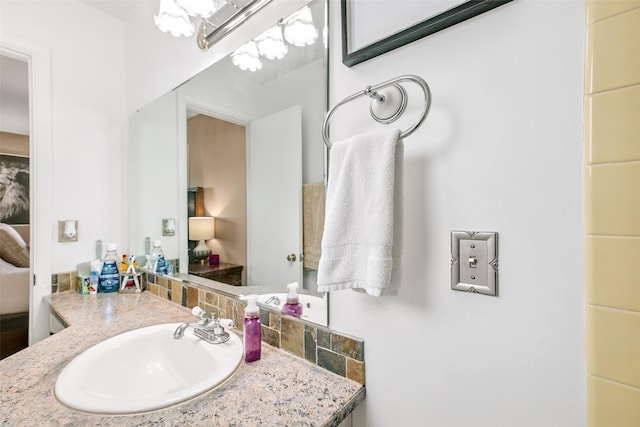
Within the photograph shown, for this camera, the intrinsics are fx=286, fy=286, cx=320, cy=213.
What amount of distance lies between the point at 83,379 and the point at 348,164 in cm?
87

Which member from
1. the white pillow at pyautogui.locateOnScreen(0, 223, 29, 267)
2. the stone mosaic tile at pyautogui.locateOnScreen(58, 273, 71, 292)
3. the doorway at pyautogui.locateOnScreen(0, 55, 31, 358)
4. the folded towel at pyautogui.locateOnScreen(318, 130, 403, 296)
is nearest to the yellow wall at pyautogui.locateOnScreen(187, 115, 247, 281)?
the folded towel at pyautogui.locateOnScreen(318, 130, 403, 296)

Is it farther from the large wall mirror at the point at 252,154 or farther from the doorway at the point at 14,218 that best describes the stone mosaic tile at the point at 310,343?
the doorway at the point at 14,218

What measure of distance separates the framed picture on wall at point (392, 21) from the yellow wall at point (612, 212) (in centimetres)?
20

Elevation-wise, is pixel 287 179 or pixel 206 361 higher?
pixel 287 179

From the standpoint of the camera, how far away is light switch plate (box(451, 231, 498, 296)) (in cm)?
54

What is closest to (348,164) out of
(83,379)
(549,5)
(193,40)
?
(549,5)

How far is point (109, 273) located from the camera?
61.2 inches

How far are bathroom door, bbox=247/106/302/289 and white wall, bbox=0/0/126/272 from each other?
→ 46.7 inches

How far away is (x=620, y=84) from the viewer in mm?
413

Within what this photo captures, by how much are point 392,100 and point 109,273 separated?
5.55ft

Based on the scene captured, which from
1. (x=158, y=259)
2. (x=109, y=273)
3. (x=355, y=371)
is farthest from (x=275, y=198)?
(x=109, y=273)

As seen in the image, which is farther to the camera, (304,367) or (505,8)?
(304,367)

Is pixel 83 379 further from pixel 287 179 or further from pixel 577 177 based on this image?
pixel 577 177

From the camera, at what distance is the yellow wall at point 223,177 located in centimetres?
108
